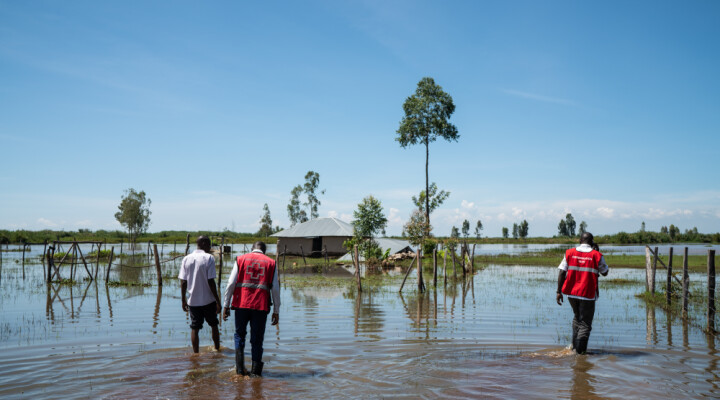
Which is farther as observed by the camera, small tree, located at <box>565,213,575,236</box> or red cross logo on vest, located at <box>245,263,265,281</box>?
small tree, located at <box>565,213,575,236</box>

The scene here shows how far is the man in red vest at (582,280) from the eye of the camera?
844 cm

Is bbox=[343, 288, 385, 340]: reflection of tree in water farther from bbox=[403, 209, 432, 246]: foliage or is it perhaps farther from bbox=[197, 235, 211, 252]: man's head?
bbox=[403, 209, 432, 246]: foliage

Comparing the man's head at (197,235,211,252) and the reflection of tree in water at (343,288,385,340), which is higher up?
the man's head at (197,235,211,252)

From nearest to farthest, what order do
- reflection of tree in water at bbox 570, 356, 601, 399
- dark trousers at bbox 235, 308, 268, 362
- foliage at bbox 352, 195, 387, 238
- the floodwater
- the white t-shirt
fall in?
reflection of tree in water at bbox 570, 356, 601, 399
the floodwater
dark trousers at bbox 235, 308, 268, 362
the white t-shirt
foliage at bbox 352, 195, 387, 238

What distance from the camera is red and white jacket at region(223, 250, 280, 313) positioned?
23.0 ft

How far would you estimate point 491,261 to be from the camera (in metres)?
37.5

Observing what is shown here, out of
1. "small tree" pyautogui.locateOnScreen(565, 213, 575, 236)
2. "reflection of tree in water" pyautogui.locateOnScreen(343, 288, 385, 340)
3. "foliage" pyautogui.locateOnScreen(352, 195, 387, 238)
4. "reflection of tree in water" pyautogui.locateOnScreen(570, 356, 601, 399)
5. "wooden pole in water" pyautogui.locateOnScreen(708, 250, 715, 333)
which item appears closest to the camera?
"reflection of tree in water" pyautogui.locateOnScreen(570, 356, 601, 399)

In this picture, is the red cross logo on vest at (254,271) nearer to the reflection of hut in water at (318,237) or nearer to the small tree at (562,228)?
the reflection of hut in water at (318,237)

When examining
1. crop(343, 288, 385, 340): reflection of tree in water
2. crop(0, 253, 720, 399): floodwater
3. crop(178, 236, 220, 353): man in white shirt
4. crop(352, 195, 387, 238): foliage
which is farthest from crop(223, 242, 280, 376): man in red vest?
crop(352, 195, 387, 238): foliage

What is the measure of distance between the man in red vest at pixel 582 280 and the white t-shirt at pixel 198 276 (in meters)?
6.11

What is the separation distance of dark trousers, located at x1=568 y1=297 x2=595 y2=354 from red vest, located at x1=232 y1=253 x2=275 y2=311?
5.38 metres

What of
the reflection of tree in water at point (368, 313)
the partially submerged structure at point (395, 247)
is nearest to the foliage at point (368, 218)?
the partially submerged structure at point (395, 247)

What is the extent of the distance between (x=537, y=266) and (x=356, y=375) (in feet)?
93.5

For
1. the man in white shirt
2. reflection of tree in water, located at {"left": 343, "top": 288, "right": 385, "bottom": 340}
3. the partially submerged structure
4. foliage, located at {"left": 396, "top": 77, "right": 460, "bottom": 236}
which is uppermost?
foliage, located at {"left": 396, "top": 77, "right": 460, "bottom": 236}
